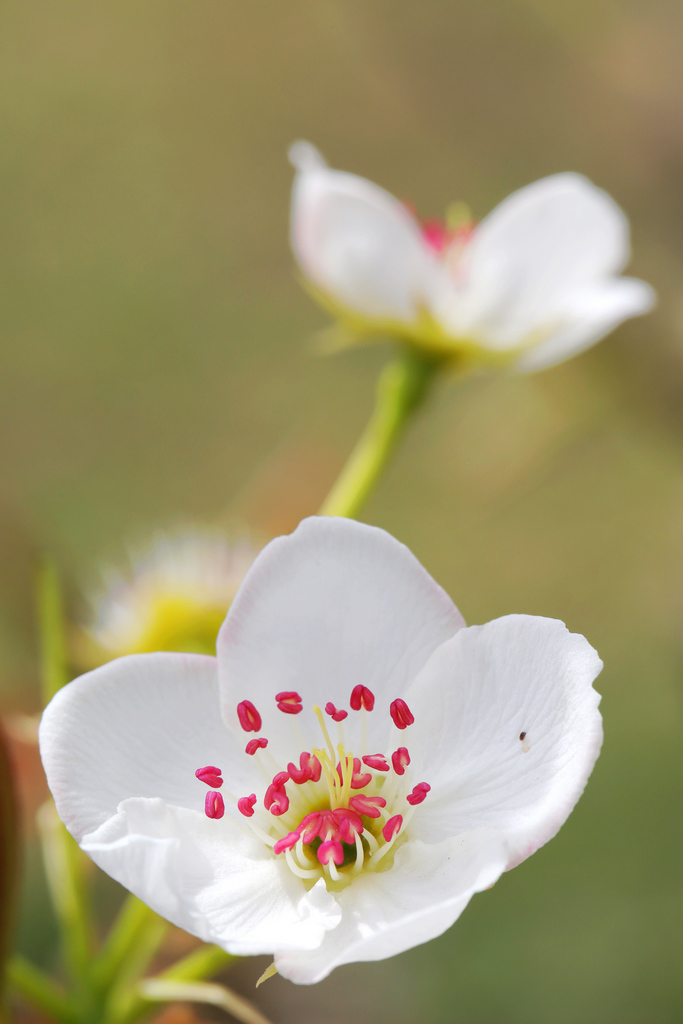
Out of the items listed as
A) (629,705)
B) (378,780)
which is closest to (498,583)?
(629,705)

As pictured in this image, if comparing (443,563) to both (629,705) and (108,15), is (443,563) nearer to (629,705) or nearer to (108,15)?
(629,705)

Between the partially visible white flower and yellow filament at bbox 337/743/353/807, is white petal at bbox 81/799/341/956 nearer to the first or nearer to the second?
yellow filament at bbox 337/743/353/807

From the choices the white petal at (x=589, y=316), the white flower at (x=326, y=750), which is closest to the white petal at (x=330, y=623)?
the white flower at (x=326, y=750)

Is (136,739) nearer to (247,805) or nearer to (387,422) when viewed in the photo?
→ (247,805)

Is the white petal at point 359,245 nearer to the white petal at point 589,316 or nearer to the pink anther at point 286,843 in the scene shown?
the white petal at point 589,316

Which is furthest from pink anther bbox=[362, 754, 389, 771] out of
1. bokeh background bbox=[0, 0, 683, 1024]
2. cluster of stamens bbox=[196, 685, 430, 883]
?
bokeh background bbox=[0, 0, 683, 1024]

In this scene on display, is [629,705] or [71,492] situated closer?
[629,705]

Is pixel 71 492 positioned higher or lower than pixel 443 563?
lower
